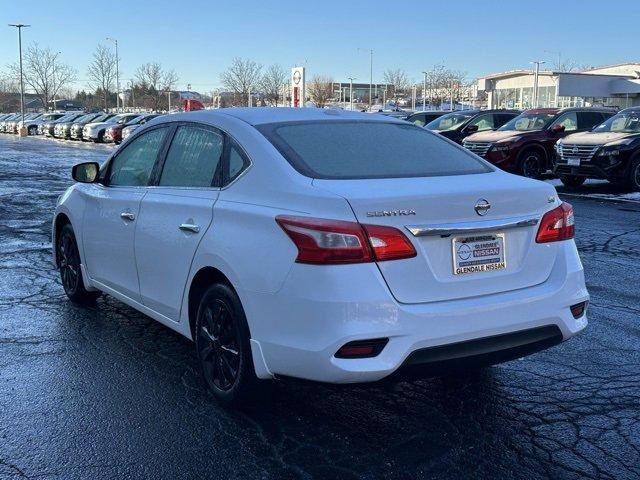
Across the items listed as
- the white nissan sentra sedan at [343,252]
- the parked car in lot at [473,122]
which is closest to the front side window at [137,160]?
the white nissan sentra sedan at [343,252]

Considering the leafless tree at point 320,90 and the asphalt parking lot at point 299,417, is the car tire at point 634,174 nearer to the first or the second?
the asphalt parking lot at point 299,417

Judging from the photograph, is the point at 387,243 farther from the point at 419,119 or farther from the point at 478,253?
the point at 419,119

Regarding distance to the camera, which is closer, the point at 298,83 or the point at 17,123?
the point at 298,83

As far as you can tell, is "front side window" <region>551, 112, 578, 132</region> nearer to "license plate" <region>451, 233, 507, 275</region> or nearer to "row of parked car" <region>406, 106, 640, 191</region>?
"row of parked car" <region>406, 106, 640, 191</region>

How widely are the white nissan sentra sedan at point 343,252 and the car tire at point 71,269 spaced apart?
1484 millimetres

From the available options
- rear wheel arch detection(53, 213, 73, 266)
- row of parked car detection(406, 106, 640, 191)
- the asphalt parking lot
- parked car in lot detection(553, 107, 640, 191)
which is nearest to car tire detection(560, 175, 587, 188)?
row of parked car detection(406, 106, 640, 191)

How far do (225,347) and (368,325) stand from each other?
1.01 metres

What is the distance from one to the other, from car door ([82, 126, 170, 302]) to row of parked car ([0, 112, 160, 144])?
28.9m

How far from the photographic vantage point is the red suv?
17172mm

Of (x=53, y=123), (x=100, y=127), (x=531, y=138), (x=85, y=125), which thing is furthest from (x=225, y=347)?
(x=53, y=123)

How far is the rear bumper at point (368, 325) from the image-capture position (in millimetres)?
3246

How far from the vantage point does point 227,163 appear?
13.6ft

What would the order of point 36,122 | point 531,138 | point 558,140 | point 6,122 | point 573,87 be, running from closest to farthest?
point 558,140 → point 531,138 → point 36,122 → point 573,87 → point 6,122

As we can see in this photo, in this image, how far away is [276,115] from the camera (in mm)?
4438
